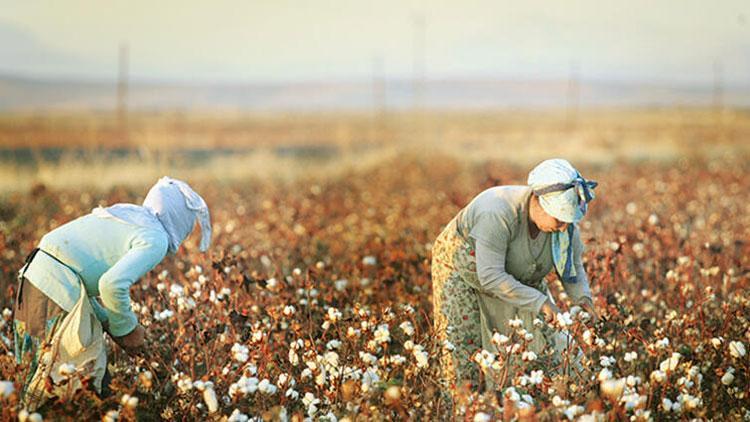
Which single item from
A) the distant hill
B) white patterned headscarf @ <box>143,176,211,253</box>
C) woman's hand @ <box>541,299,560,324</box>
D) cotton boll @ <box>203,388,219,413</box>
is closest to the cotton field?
cotton boll @ <box>203,388,219,413</box>

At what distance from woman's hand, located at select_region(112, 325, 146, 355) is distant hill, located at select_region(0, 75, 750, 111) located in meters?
114

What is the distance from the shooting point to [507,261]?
13.4ft

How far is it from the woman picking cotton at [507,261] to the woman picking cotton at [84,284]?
1355 mm

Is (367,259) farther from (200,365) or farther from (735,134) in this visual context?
(735,134)

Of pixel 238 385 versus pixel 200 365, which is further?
pixel 200 365

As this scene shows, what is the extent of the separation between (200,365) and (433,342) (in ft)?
4.93

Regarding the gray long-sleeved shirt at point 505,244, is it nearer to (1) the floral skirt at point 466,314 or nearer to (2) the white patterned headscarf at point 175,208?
(1) the floral skirt at point 466,314

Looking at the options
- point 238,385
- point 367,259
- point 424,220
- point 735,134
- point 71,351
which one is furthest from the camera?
point 735,134

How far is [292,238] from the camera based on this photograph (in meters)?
6.80

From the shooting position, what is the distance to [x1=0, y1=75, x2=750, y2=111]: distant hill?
117 m

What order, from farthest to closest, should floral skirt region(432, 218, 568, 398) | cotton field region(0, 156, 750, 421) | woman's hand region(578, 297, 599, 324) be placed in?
floral skirt region(432, 218, 568, 398) → woman's hand region(578, 297, 599, 324) → cotton field region(0, 156, 750, 421)

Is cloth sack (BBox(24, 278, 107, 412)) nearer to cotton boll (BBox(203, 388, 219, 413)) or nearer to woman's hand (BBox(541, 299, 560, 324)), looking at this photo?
cotton boll (BBox(203, 388, 219, 413))

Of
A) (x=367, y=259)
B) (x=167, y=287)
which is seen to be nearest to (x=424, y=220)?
(x=367, y=259)

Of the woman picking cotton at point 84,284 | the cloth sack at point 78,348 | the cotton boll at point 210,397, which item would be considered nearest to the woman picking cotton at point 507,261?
the cotton boll at point 210,397
